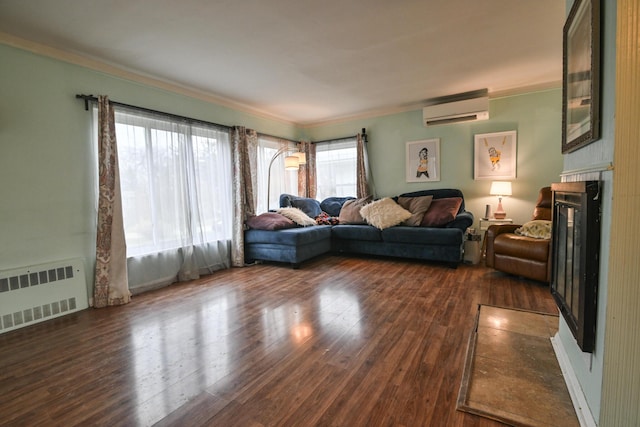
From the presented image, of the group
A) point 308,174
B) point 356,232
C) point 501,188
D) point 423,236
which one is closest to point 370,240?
point 356,232

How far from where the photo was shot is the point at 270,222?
421 cm

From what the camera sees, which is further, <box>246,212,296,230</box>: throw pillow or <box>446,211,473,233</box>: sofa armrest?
<box>246,212,296,230</box>: throw pillow

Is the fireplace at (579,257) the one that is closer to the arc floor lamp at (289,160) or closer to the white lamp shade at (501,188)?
the white lamp shade at (501,188)

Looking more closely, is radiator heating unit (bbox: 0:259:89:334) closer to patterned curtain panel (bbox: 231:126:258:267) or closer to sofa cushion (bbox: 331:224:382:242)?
patterned curtain panel (bbox: 231:126:258:267)

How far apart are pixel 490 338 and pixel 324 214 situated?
340cm

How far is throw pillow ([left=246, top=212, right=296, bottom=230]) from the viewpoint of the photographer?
419 cm

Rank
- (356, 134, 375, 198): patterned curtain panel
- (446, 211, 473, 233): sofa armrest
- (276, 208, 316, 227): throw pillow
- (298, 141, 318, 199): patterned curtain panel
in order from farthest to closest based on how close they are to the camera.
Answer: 1. (298, 141, 318, 199): patterned curtain panel
2. (356, 134, 375, 198): patterned curtain panel
3. (276, 208, 316, 227): throw pillow
4. (446, 211, 473, 233): sofa armrest

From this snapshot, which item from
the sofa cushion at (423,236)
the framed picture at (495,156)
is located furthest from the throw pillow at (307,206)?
the framed picture at (495,156)

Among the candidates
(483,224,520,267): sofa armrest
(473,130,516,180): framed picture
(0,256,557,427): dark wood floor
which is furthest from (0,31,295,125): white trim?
(483,224,520,267): sofa armrest

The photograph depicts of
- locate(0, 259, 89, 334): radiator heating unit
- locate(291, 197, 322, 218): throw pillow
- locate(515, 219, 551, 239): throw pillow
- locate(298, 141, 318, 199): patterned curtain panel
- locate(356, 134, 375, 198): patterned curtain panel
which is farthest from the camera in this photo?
locate(298, 141, 318, 199): patterned curtain panel

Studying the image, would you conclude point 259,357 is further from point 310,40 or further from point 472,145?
point 472,145

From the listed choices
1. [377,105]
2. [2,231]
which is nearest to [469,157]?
[377,105]

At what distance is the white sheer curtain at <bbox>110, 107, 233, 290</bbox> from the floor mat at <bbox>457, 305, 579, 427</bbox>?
10.6 feet

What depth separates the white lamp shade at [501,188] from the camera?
4137 mm
